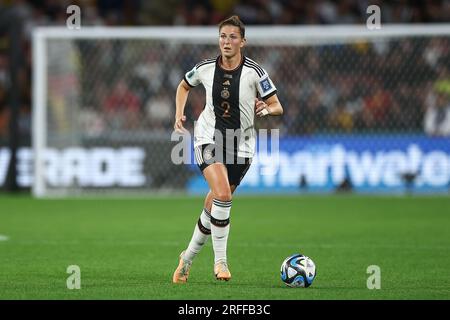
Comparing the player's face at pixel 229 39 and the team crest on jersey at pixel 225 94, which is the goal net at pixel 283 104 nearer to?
the team crest on jersey at pixel 225 94

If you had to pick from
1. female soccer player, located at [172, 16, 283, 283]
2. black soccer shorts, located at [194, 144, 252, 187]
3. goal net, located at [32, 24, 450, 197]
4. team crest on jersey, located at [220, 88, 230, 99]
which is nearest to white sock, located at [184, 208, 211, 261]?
female soccer player, located at [172, 16, 283, 283]

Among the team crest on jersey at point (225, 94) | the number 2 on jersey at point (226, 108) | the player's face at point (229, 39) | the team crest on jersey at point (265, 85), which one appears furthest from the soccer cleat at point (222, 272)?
the player's face at point (229, 39)

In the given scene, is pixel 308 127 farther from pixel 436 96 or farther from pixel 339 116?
pixel 436 96

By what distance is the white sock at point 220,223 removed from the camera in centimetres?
884

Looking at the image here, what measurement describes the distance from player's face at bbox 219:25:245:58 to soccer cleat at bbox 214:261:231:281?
5.72 feet

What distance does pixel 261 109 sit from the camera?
8.77 m

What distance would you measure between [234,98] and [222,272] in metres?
1.47

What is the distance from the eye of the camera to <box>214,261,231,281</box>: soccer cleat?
8.84 meters

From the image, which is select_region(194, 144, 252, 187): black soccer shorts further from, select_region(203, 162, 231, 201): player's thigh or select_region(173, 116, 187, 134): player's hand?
select_region(173, 116, 187, 134): player's hand

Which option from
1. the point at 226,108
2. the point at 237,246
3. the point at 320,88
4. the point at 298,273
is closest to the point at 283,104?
the point at 320,88

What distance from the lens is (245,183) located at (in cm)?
1964

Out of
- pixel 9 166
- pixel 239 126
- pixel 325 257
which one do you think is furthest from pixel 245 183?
pixel 239 126

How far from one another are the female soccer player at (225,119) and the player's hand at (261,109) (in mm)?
92

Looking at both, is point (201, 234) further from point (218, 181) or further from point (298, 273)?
point (298, 273)
